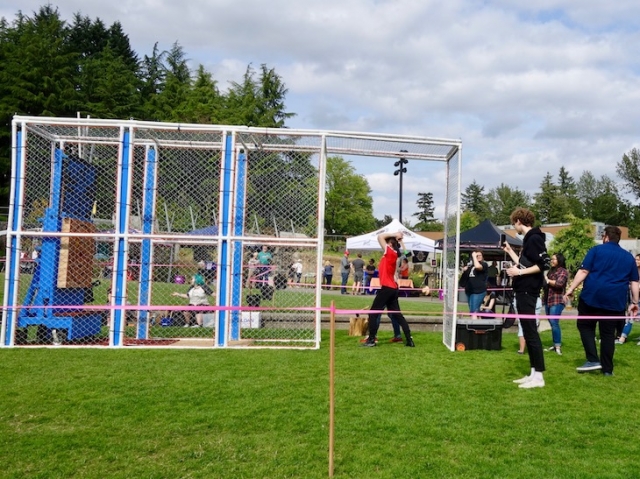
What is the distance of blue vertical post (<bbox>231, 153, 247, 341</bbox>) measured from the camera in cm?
909

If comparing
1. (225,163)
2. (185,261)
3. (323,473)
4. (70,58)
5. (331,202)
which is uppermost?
(70,58)

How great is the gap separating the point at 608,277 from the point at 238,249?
5415 millimetres

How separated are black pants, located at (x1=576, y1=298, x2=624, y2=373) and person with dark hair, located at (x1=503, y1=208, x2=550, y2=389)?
1.01m

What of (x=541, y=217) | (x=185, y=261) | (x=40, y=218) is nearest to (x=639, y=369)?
(x=40, y=218)

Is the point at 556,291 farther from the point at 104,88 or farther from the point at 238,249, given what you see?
the point at 104,88

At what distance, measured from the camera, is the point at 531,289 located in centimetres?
658

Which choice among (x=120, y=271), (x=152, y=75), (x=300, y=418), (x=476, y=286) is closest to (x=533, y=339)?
(x=300, y=418)

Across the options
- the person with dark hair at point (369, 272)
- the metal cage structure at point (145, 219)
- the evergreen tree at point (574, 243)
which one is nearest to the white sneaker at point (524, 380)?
the metal cage structure at point (145, 219)

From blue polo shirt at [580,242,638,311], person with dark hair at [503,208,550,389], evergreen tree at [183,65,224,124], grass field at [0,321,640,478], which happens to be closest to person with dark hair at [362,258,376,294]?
grass field at [0,321,640,478]

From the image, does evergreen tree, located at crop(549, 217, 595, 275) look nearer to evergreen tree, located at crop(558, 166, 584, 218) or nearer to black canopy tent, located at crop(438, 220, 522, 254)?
black canopy tent, located at crop(438, 220, 522, 254)

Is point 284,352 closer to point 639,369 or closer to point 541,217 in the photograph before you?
point 639,369

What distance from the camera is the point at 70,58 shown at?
4372 centimetres

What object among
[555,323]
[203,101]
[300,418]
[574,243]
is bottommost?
[300,418]

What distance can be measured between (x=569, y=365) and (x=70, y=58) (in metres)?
45.6
